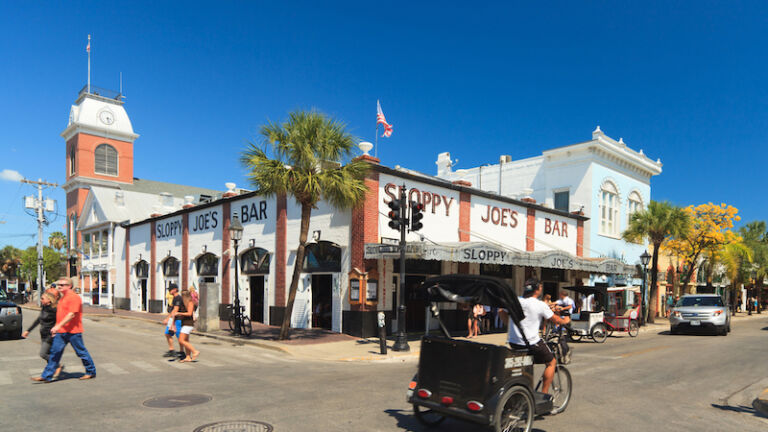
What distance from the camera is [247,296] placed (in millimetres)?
22391

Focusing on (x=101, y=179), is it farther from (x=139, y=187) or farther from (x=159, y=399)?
(x=159, y=399)

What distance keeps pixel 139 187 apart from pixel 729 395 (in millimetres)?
53021

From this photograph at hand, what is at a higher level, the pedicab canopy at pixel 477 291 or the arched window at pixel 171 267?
the pedicab canopy at pixel 477 291

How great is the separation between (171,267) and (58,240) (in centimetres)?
4326

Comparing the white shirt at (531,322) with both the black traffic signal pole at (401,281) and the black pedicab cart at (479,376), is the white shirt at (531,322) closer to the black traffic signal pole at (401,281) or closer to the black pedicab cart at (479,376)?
the black pedicab cart at (479,376)

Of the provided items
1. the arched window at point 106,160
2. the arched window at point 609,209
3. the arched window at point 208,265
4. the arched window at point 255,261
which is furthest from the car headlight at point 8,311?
the arched window at point 106,160

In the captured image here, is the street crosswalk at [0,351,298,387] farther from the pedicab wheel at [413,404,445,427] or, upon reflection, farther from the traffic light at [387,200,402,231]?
the pedicab wheel at [413,404,445,427]

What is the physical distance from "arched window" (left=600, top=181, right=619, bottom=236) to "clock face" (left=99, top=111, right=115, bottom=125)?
48646mm

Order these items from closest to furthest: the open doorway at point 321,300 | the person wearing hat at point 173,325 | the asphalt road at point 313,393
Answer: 1. the asphalt road at point 313,393
2. the person wearing hat at point 173,325
3. the open doorway at point 321,300

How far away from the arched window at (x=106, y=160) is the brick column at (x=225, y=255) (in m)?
33.7

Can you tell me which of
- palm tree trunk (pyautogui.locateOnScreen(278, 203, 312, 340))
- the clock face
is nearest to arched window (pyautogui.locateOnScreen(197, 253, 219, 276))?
palm tree trunk (pyautogui.locateOnScreen(278, 203, 312, 340))

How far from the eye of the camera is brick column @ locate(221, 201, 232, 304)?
76.3 feet

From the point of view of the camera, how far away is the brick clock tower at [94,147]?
4791cm

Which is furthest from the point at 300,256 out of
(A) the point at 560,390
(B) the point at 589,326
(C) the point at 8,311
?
(B) the point at 589,326
